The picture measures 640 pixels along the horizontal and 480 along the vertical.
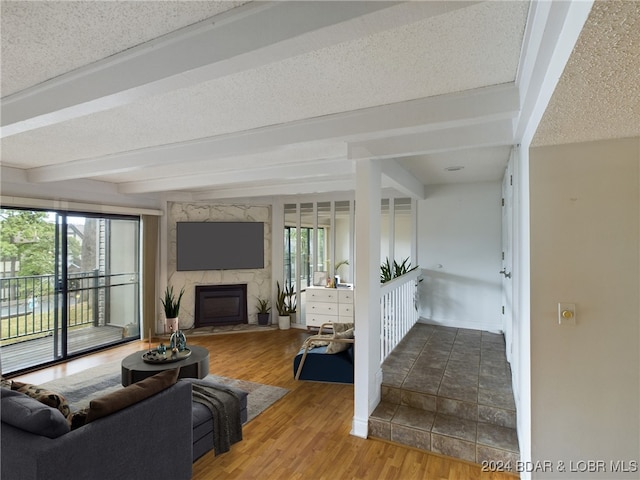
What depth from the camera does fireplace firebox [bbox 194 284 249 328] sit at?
5.95 metres

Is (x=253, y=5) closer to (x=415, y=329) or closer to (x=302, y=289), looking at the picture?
(x=415, y=329)

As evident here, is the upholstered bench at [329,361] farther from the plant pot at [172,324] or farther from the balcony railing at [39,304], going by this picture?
the balcony railing at [39,304]

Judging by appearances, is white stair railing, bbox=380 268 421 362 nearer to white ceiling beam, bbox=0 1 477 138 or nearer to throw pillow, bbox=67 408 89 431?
throw pillow, bbox=67 408 89 431

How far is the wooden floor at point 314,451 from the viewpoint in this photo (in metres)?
2.25

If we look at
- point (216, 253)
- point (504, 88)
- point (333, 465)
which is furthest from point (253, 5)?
point (216, 253)

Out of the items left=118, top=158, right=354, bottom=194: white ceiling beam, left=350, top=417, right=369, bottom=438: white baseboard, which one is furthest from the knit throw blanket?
left=118, top=158, right=354, bottom=194: white ceiling beam

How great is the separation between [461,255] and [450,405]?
8.35 feet

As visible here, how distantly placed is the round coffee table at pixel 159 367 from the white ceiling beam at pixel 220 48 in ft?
7.44

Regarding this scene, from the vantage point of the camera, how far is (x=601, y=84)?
1025 mm

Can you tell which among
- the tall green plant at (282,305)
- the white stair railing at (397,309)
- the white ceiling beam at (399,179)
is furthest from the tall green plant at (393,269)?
the tall green plant at (282,305)

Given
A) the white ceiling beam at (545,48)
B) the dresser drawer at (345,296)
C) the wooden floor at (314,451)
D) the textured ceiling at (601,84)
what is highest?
the white ceiling beam at (545,48)

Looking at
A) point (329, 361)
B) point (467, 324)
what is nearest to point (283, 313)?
point (329, 361)

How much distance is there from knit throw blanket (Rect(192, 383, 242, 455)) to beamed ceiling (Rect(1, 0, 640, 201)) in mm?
1913

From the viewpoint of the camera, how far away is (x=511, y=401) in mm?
2631
